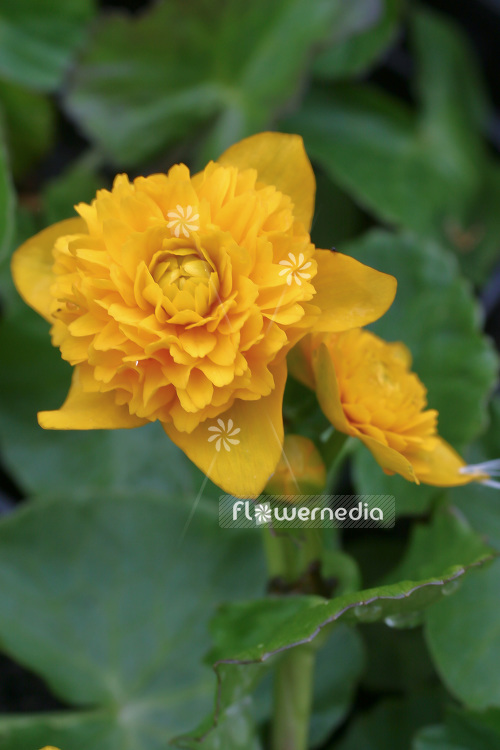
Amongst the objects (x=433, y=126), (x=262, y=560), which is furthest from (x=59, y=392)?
(x=433, y=126)

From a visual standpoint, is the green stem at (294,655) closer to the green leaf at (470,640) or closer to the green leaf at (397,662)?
the green leaf at (470,640)

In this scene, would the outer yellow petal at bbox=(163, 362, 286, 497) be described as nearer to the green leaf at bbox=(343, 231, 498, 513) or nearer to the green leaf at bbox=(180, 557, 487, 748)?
the green leaf at bbox=(180, 557, 487, 748)

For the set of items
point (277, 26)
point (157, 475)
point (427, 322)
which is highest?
point (277, 26)

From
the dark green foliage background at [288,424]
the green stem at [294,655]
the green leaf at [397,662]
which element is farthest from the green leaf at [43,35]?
the green leaf at [397,662]

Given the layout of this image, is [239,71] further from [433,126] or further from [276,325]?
[276,325]

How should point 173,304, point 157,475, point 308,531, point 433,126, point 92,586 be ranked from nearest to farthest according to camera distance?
point 173,304 < point 308,531 < point 92,586 < point 157,475 < point 433,126

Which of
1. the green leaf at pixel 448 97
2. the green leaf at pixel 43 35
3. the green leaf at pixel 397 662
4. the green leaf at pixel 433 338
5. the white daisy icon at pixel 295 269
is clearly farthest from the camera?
the green leaf at pixel 448 97
